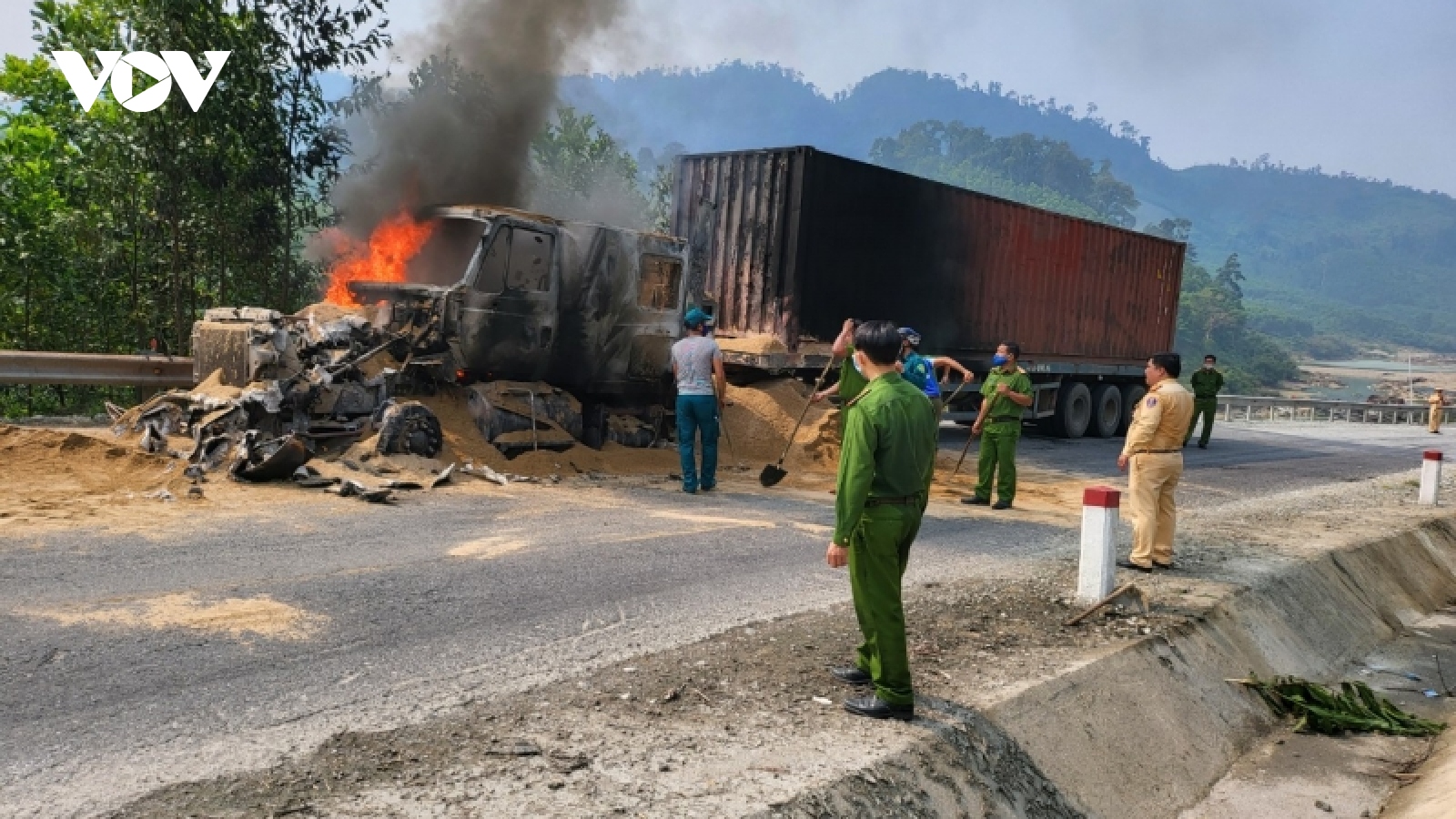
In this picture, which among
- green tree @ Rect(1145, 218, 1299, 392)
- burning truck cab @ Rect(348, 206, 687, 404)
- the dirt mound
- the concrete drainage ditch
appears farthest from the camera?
green tree @ Rect(1145, 218, 1299, 392)

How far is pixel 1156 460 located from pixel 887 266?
774 centimetres

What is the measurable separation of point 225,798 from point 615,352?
315 inches

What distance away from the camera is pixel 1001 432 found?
10.2 m

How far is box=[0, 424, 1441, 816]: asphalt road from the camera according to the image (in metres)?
3.80

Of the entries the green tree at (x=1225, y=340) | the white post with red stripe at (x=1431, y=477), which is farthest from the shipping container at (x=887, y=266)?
the green tree at (x=1225, y=340)

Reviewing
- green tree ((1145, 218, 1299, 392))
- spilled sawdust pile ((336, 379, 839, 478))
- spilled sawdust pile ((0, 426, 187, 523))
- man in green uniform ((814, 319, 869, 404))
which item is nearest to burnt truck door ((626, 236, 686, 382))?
spilled sawdust pile ((336, 379, 839, 478))

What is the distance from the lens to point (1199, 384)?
19406 millimetres

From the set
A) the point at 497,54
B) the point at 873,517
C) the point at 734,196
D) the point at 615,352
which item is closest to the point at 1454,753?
the point at 873,517

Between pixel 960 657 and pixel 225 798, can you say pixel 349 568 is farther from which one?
pixel 960 657

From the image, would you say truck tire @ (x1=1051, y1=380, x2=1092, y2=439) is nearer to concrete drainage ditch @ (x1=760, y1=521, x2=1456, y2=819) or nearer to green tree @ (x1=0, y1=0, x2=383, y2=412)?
concrete drainage ditch @ (x1=760, y1=521, x2=1456, y2=819)

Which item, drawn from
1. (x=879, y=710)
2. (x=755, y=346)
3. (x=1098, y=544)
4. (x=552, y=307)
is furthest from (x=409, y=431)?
(x=879, y=710)

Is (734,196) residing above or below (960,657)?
above

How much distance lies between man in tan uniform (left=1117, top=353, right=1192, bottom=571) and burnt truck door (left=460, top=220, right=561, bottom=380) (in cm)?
551

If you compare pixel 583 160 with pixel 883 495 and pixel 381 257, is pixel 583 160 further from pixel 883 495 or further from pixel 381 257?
pixel 883 495
